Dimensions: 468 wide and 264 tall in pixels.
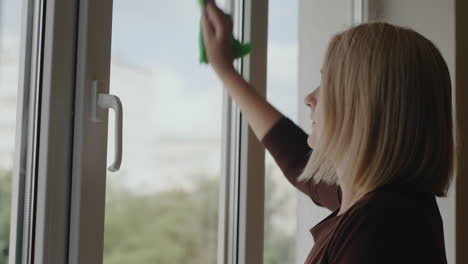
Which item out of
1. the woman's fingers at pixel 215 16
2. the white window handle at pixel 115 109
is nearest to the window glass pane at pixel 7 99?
the white window handle at pixel 115 109

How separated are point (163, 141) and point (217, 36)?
242mm

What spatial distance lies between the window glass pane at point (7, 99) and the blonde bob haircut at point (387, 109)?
0.52 metres

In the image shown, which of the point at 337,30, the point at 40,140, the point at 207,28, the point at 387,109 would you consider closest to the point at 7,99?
the point at 40,140

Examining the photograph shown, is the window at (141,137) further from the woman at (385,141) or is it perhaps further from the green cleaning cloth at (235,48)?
the woman at (385,141)

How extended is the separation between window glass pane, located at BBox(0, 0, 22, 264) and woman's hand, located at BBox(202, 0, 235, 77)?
16.2 inches

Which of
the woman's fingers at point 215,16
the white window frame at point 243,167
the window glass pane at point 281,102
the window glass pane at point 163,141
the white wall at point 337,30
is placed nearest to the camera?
the window glass pane at point 163,141

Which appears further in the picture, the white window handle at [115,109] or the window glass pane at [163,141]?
the window glass pane at [163,141]

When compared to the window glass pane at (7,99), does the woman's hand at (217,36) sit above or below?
above

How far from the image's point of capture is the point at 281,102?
1.59 metres

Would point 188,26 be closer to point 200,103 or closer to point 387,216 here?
point 200,103

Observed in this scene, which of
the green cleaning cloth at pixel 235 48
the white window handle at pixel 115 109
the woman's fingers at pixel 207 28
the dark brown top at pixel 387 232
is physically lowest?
the dark brown top at pixel 387 232

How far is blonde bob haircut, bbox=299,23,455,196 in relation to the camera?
99 centimetres

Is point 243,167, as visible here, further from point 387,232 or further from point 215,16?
point 387,232

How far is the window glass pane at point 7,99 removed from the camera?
89 centimetres
